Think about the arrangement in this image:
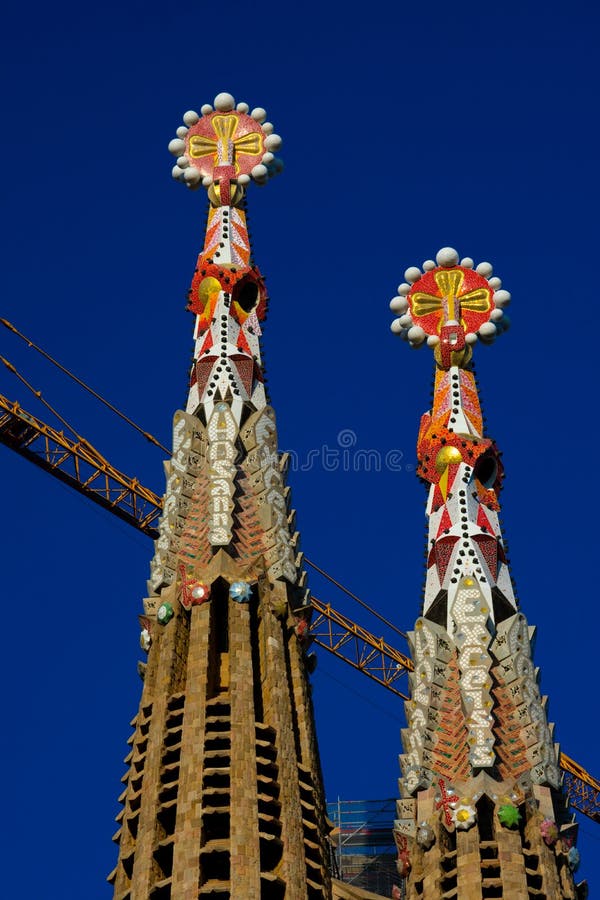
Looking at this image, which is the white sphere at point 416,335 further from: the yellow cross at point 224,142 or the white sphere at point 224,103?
the white sphere at point 224,103

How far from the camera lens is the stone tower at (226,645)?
145ft

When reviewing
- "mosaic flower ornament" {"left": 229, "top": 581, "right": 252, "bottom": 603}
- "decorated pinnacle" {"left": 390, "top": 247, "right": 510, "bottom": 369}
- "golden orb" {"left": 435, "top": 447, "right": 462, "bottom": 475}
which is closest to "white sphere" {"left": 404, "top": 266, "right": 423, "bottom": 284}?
"decorated pinnacle" {"left": 390, "top": 247, "right": 510, "bottom": 369}

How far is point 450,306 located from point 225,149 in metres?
7.04

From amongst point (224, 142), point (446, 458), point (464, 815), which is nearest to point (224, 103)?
point (224, 142)

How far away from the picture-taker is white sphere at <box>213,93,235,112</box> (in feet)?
192

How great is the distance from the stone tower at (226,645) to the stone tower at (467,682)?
9.78ft

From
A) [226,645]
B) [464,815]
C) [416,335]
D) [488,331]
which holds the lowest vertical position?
[464,815]

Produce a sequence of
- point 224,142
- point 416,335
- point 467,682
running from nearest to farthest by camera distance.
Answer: point 467,682 < point 416,335 < point 224,142

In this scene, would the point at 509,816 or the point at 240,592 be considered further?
the point at 240,592

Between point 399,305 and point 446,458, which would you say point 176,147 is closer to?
point 399,305

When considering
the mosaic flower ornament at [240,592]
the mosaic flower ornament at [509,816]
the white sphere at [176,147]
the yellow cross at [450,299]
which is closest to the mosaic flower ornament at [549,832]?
the mosaic flower ornament at [509,816]

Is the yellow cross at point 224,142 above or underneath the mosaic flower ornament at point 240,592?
above

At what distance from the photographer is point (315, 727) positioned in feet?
160

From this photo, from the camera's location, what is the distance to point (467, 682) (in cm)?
5066
